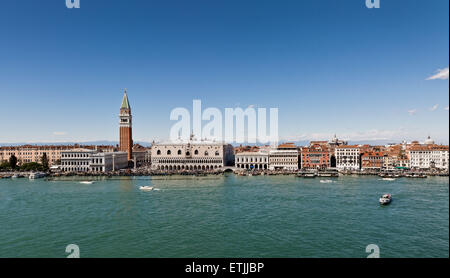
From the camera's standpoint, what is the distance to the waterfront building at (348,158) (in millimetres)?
30156

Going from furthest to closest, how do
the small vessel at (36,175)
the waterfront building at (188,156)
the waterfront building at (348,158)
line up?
the waterfront building at (188,156) < the waterfront building at (348,158) < the small vessel at (36,175)

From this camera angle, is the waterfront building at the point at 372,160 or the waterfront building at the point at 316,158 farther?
the waterfront building at the point at 316,158

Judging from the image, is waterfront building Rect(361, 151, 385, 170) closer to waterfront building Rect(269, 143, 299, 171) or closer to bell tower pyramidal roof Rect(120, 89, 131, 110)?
waterfront building Rect(269, 143, 299, 171)

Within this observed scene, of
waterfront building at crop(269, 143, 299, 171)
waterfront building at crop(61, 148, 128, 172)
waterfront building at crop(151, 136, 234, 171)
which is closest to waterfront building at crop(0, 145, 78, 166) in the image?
waterfront building at crop(61, 148, 128, 172)

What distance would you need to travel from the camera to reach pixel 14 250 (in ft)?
27.6

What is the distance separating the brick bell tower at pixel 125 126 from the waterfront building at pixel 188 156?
4804mm

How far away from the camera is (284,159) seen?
31.6m

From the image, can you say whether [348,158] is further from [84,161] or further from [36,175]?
[36,175]

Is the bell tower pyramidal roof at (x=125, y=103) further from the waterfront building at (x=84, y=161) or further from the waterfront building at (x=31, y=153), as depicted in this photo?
the waterfront building at (x=31, y=153)

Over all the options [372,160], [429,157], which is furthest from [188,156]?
[429,157]

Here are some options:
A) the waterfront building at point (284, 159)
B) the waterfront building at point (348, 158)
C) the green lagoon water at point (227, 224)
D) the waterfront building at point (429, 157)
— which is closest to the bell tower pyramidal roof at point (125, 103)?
the waterfront building at point (284, 159)

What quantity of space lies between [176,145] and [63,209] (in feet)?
65.9

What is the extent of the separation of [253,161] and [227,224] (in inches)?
868

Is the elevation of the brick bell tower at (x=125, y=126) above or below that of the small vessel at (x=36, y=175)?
above
